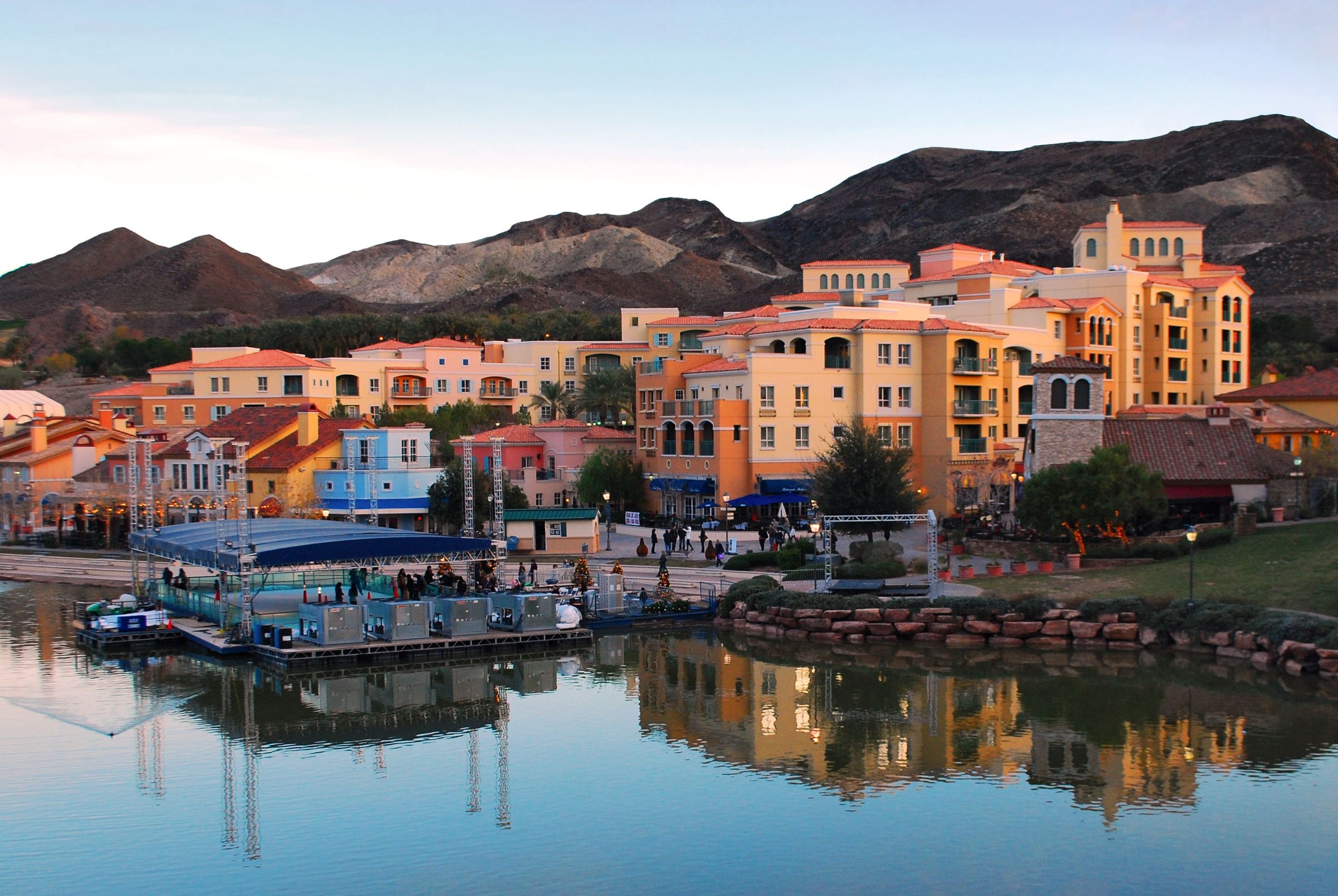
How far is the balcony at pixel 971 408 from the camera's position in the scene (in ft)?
201

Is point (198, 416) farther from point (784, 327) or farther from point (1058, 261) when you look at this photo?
point (1058, 261)

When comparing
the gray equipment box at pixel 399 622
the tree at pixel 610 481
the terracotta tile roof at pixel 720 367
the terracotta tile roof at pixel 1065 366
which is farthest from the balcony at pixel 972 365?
the gray equipment box at pixel 399 622

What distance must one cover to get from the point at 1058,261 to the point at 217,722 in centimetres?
14860

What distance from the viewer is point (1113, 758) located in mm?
25953

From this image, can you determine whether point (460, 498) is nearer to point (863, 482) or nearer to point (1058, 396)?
point (863, 482)

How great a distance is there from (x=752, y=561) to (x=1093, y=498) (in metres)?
11.0

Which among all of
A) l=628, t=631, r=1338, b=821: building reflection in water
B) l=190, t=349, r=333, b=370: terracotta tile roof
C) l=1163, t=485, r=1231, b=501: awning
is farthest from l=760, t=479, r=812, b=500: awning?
l=190, t=349, r=333, b=370: terracotta tile roof

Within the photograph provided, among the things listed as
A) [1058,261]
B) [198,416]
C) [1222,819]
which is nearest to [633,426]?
[198,416]

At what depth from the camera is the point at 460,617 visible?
3609 centimetres

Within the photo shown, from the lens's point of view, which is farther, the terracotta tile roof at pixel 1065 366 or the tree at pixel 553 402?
the tree at pixel 553 402

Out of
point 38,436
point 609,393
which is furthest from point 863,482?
point 38,436

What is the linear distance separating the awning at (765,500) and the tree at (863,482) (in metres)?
10.1

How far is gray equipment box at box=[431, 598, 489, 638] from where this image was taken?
118 feet

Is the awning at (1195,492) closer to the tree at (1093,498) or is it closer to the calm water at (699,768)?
the tree at (1093,498)
